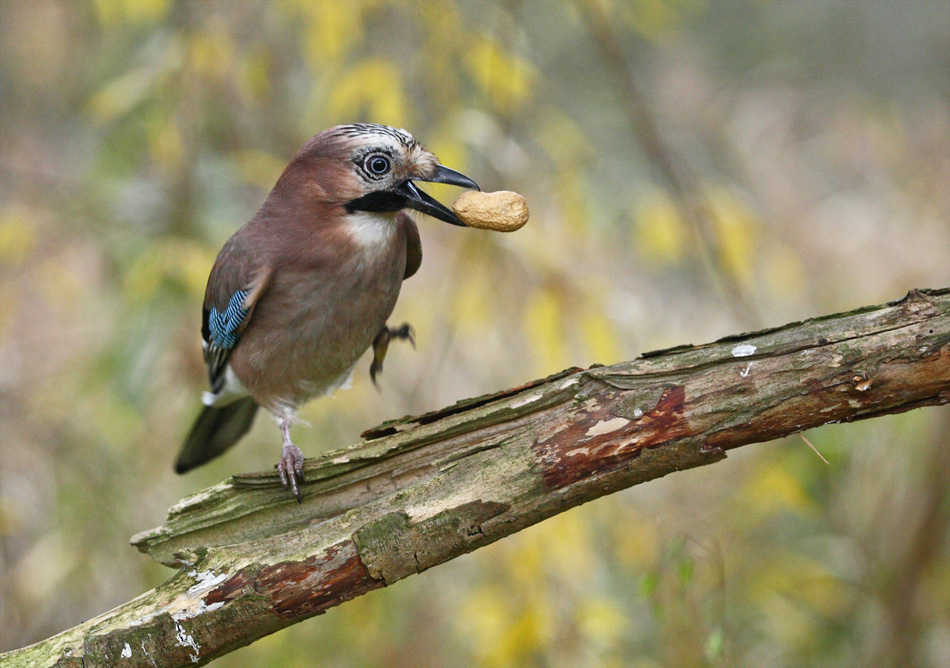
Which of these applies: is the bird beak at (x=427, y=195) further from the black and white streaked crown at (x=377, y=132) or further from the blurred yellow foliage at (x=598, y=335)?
the blurred yellow foliage at (x=598, y=335)

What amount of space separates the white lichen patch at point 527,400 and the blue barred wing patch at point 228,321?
121 centimetres

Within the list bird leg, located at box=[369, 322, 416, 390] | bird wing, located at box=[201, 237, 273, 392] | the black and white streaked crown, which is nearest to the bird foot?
bird wing, located at box=[201, 237, 273, 392]

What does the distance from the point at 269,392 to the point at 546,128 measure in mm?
1644

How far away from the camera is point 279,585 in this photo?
209 cm

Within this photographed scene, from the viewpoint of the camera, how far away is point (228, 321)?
10.4 ft

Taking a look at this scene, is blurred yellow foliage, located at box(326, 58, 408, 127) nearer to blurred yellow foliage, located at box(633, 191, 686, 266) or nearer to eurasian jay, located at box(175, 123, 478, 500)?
eurasian jay, located at box(175, 123, 478, 500)

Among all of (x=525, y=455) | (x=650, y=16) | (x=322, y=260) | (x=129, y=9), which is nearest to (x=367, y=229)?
(x=322, y=260)

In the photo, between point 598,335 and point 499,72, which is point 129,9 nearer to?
point 499,72

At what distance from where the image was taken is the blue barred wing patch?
303 cm

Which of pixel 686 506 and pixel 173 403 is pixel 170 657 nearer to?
pixel 173 403

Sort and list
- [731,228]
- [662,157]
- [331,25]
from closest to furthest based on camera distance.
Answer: [331,25]
[662,157]
[731,228]

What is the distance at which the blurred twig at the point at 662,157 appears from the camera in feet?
11.3

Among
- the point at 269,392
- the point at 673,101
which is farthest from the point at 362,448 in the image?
the point at 673,101

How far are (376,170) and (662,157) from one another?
1.24 metres
